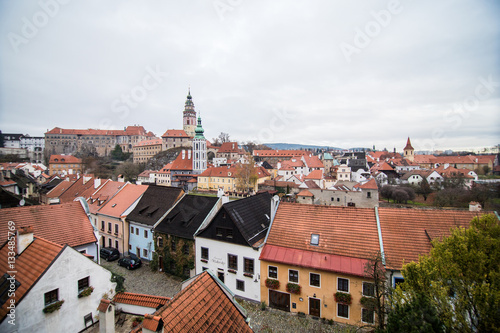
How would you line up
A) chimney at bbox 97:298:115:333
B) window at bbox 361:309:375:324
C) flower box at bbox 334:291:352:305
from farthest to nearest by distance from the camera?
1. flower box at bbox 334:291:352:305
2. window at bbox 361:309:375:324
3. chimney at bbox 97:298:115:333

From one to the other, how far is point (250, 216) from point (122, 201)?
14031 mm

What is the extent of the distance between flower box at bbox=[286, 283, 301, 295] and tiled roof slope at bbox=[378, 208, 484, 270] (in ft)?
14.9

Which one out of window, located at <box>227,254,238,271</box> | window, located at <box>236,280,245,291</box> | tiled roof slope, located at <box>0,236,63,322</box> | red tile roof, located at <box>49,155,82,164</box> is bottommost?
window, located at <box>236,280,245,291</box>

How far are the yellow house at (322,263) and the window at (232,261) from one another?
6.03 feet

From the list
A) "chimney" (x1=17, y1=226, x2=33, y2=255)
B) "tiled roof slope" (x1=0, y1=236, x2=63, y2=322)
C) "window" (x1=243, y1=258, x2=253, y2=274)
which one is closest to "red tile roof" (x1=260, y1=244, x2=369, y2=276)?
"window" (x1=243, y1=258, x2=253, y2=274)

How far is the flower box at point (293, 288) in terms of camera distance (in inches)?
472

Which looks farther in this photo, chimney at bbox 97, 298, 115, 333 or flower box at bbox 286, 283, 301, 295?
flower box at bbox 286, 283, 301, 295

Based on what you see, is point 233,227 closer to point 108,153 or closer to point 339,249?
point 339,249

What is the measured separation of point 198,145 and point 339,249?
63.1m

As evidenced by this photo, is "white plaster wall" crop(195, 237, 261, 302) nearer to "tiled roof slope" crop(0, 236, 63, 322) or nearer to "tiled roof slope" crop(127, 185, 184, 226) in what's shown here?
"tiled roof slope" crop(127, 185, 184, 226)

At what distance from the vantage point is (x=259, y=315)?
12.1 metres

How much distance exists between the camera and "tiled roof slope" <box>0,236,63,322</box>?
7.54 metres

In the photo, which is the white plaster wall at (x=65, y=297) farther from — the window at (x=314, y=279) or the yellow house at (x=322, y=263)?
the window at (x=314, y=279)

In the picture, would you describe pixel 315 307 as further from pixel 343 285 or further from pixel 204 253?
pixel 204 253
